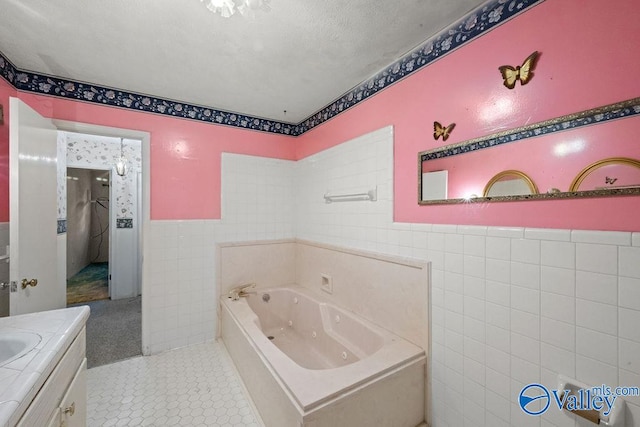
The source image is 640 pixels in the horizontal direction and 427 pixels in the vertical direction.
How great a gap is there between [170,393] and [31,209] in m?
1.51

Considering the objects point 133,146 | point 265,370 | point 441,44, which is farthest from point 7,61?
point 441,44

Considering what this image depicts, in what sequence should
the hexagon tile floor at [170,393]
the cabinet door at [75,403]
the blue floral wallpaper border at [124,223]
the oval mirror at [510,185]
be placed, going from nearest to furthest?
1. the cabinet door at [75,403]
2. the oval mirror at [510,185]
3. the hexagon tile floor at [170,393]
4. the blue floral wallpaper border at [124,223]

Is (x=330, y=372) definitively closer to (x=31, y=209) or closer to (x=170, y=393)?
(x=170, y=393)

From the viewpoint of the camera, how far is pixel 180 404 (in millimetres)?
1728

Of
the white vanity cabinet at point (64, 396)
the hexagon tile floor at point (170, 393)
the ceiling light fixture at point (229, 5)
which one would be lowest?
the hexagon tile floor at point (170, 393)

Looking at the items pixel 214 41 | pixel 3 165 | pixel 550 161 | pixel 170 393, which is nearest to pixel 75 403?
pixel 170 393

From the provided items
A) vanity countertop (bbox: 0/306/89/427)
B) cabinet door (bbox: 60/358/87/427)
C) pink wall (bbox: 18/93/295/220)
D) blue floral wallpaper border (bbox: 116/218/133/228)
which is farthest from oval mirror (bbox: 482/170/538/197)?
blue floral wallpaper border (bbox: 116/218/133/228)

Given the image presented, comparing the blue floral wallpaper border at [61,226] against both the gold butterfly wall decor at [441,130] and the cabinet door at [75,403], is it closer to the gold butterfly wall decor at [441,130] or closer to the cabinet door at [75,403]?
the cabinet door at [75,403]

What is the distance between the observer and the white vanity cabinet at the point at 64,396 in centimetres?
81

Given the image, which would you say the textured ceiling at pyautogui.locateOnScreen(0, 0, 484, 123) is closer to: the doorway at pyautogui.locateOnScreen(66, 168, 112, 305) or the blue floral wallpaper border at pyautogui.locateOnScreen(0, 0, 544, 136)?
the blue floral wallpaper border at pyautogui.locateOnScreen(0, 0, 544, 136)

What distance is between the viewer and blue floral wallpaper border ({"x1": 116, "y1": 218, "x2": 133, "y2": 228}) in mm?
3930

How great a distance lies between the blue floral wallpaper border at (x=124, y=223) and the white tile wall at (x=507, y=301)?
11.9 feet

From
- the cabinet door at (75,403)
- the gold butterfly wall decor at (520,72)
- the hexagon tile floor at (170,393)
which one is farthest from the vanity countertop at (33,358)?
the gold butterfly wall decor at (520,72)

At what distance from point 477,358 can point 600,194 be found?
3.01 feet
